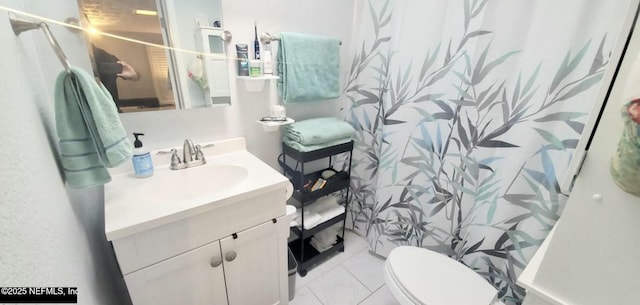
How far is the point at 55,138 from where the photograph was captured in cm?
72

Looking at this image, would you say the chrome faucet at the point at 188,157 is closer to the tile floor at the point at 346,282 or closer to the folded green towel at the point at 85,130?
the folded green towel at the point at 85,130

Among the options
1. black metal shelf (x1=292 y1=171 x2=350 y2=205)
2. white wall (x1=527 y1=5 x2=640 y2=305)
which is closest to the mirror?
black metal shelf (x1=292 y1=171 x2=350 y2=205)

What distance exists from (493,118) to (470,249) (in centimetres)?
71

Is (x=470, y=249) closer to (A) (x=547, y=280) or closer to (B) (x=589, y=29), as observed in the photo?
(A) (x=547, y=280)

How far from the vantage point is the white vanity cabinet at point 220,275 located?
2.79 ft

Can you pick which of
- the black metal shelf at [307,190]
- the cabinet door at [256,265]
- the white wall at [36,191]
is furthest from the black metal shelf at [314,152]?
the white wall at [36,191]

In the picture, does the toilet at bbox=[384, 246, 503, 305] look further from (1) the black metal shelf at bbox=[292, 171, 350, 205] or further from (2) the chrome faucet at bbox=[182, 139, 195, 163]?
(2) the chrome faucet at bbox=[182, 139, 195, 163]

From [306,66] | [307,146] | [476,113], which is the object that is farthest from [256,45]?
[476,113]

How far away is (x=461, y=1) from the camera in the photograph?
1.14m

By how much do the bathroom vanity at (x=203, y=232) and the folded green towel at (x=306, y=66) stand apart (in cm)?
48

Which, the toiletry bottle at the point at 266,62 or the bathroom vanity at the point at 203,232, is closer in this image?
the bathroom vanity at the point at 203,232

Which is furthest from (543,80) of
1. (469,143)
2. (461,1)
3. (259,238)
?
(259,238)

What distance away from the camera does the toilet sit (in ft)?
3.34

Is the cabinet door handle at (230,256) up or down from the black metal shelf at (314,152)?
down
